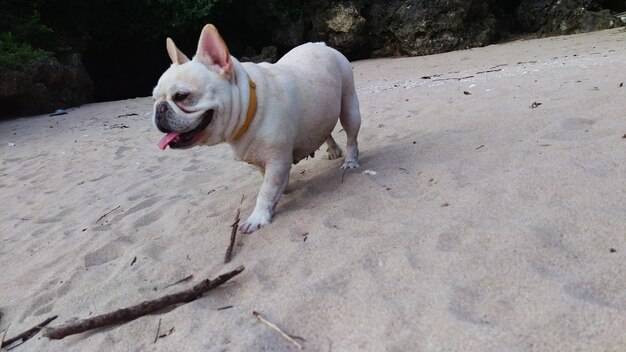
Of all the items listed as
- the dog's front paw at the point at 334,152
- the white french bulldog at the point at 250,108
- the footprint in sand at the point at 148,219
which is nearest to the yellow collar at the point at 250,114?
the white french bulldog at the point at 250,108

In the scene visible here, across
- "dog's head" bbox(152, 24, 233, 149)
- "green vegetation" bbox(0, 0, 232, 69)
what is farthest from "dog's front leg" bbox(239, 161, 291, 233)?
"green vegetation" bbox(0, 0, 232, 69)

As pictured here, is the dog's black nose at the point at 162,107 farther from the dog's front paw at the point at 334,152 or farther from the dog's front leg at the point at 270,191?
the dog's front paw at the point at 334,152

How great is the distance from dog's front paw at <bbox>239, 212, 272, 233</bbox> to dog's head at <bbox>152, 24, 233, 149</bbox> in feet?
1.57

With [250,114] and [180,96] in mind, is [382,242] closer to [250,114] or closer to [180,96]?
[250,114]

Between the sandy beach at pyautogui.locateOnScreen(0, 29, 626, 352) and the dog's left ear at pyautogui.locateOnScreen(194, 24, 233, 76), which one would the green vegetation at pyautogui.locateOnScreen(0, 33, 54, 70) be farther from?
the dog's left ear at pyautogui.locateOnScreen(194, 24, 233, 76)

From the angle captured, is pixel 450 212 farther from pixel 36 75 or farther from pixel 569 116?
pixel 36 75

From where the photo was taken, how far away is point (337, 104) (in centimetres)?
350

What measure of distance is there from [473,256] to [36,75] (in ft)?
37.4

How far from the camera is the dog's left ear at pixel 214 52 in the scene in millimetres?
2785

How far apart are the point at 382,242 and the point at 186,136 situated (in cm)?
121

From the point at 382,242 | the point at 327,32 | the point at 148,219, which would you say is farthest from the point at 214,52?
the point at 327,32

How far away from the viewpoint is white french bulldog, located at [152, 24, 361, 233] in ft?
8.95

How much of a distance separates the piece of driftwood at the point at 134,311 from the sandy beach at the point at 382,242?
0.12ft

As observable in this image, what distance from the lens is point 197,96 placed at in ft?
8.93
